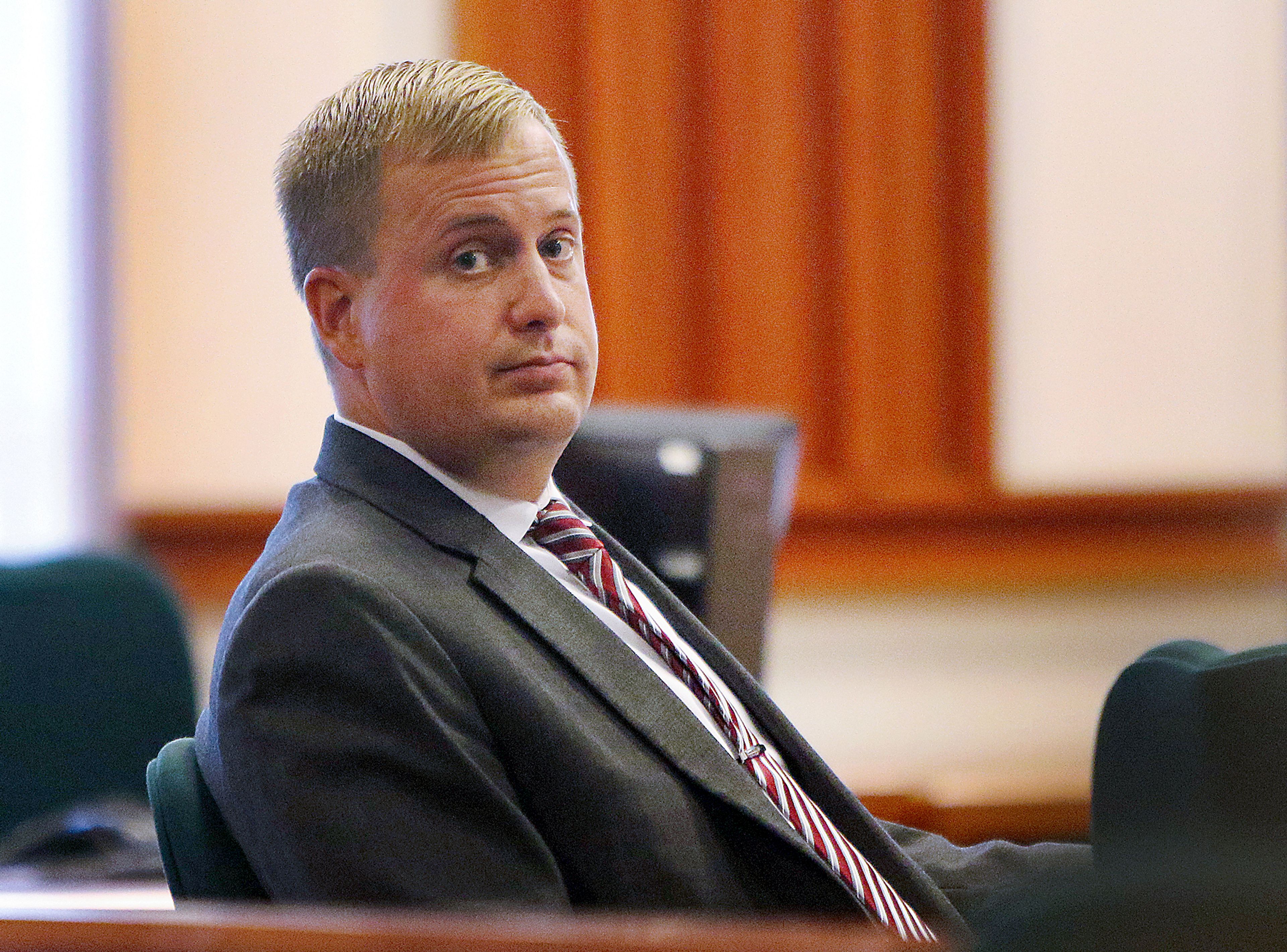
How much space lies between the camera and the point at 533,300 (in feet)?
3.98

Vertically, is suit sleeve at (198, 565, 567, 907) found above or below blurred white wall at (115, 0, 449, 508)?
below

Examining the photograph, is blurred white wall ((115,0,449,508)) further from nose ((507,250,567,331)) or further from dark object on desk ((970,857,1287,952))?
dark object on desk ((970,857,1287,952))

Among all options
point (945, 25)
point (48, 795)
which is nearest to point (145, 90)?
point (48, 795)

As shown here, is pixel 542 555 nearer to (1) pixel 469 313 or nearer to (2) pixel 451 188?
(1) pixel 469 313

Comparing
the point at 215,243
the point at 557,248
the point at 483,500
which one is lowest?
the point at 483,500

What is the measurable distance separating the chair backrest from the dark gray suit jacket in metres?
0.02

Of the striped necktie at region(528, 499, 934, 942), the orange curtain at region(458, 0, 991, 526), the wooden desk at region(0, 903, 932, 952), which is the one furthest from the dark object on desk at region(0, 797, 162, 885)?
the orange curtain at region(458, 0, 991, 526)

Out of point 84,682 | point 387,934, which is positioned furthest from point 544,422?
point 84,682

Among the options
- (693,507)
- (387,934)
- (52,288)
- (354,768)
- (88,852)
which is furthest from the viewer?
(52,288)

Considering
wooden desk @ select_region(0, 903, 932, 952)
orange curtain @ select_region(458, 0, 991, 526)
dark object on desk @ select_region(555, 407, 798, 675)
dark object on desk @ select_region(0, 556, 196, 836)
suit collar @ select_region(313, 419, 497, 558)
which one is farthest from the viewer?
orange curtain @ select_region(458, 0, 991, 526)

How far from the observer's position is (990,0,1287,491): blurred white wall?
324cm

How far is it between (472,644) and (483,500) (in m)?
0.22

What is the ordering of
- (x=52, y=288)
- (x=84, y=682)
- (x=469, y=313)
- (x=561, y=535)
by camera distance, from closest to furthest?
(x=469, y=313), (x=561, y=535), (x=84, y=682), (x=52, y=288)

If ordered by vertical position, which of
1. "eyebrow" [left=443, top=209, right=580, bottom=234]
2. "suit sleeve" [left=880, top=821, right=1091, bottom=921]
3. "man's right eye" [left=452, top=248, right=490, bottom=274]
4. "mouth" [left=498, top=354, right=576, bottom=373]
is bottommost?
"suit sleeve" [left=880, top=821, right=1091, bottom=921]
